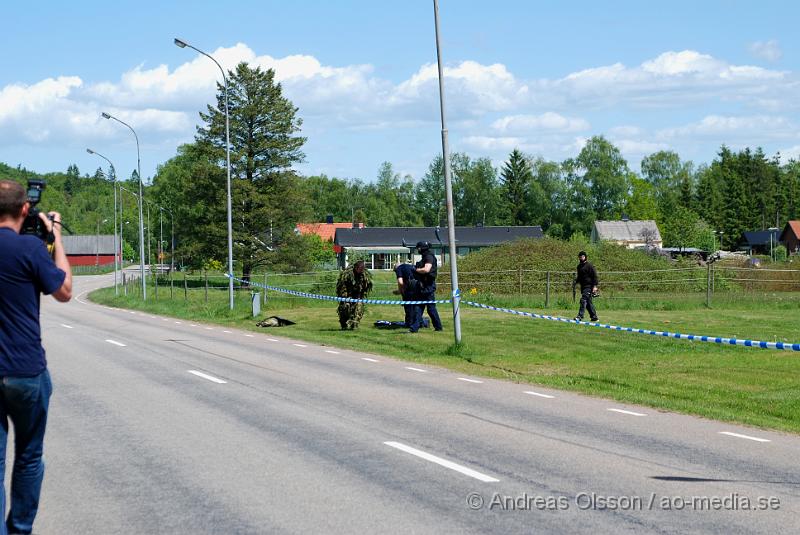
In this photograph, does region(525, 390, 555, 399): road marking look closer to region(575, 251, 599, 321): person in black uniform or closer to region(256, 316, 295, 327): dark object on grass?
region(575, 251, 599, 321): person in black uniform

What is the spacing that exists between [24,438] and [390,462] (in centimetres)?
347

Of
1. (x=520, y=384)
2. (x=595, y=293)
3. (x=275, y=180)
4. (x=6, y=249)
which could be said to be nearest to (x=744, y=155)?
(x=275, y=180)

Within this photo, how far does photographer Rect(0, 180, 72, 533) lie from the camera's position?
5.43 m

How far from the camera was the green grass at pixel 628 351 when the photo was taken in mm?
13133

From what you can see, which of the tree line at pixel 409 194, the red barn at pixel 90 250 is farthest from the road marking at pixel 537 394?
the red barn at pixel 90 250

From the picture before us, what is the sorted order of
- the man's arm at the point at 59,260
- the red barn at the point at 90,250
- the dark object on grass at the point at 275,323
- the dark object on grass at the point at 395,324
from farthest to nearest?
the red barn at the point at 90,250, the dark object on grass at the point at 275,323, the dark object on grass at the point at 395,324, the man's arm at the point at 59,260

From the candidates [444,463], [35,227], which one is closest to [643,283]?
[444,463]

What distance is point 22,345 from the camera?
5473 millimetres

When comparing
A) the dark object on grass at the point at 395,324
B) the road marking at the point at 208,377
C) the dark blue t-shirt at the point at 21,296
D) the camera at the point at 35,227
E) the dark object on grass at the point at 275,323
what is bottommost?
the dark object on grass at the point at 275,323

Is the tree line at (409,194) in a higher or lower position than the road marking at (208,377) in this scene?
higher

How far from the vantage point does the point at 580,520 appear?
6348 millimetres

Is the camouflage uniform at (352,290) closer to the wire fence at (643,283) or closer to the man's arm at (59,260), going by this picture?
the wire fence at (643,283)

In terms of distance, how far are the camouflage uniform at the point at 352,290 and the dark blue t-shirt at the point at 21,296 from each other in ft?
61.1

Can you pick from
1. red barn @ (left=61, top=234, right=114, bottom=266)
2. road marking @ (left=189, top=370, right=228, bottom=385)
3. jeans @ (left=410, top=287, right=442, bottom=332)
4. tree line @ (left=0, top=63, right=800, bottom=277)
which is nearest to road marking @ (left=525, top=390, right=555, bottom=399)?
road marking @ (left=189, top=370, right=228, bottom=385)
